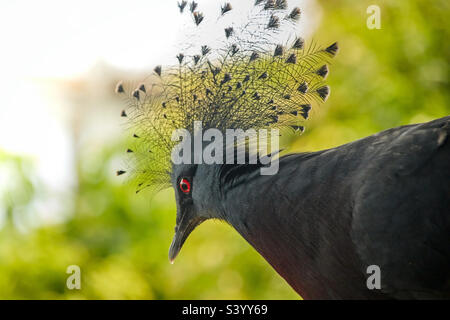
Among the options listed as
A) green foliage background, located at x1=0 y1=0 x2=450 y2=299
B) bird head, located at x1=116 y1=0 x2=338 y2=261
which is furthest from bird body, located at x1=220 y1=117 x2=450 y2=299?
green foliage background, located at x1=0 y1=0 x2=450 y2=299

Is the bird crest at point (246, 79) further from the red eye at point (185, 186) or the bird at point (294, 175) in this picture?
the red eye at point (185, 186)

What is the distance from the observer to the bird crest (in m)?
1.46

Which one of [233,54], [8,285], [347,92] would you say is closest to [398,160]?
[233,54]

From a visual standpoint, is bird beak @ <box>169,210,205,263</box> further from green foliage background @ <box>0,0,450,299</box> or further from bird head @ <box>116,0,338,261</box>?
green foliage background @ <box>0,0,450,299</box>

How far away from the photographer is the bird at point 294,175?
3.84 feet

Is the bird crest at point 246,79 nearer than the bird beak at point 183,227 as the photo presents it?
Yes

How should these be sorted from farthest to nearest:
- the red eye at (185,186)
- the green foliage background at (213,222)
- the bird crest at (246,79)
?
the green foliage background at (213,222)
the red eye at (185,186)
the bird crest at (246,79)

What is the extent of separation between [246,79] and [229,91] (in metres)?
0.06

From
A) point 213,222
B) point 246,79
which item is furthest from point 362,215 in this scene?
point 213,222

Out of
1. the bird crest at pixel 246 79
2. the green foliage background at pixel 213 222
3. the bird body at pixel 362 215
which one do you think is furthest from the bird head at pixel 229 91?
the green foliage background at pixel 213 222

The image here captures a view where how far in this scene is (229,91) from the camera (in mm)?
1522

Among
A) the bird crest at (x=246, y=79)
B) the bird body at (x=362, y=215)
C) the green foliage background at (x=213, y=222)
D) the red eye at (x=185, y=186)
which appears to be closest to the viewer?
the bird body at (x=362, y=215)
